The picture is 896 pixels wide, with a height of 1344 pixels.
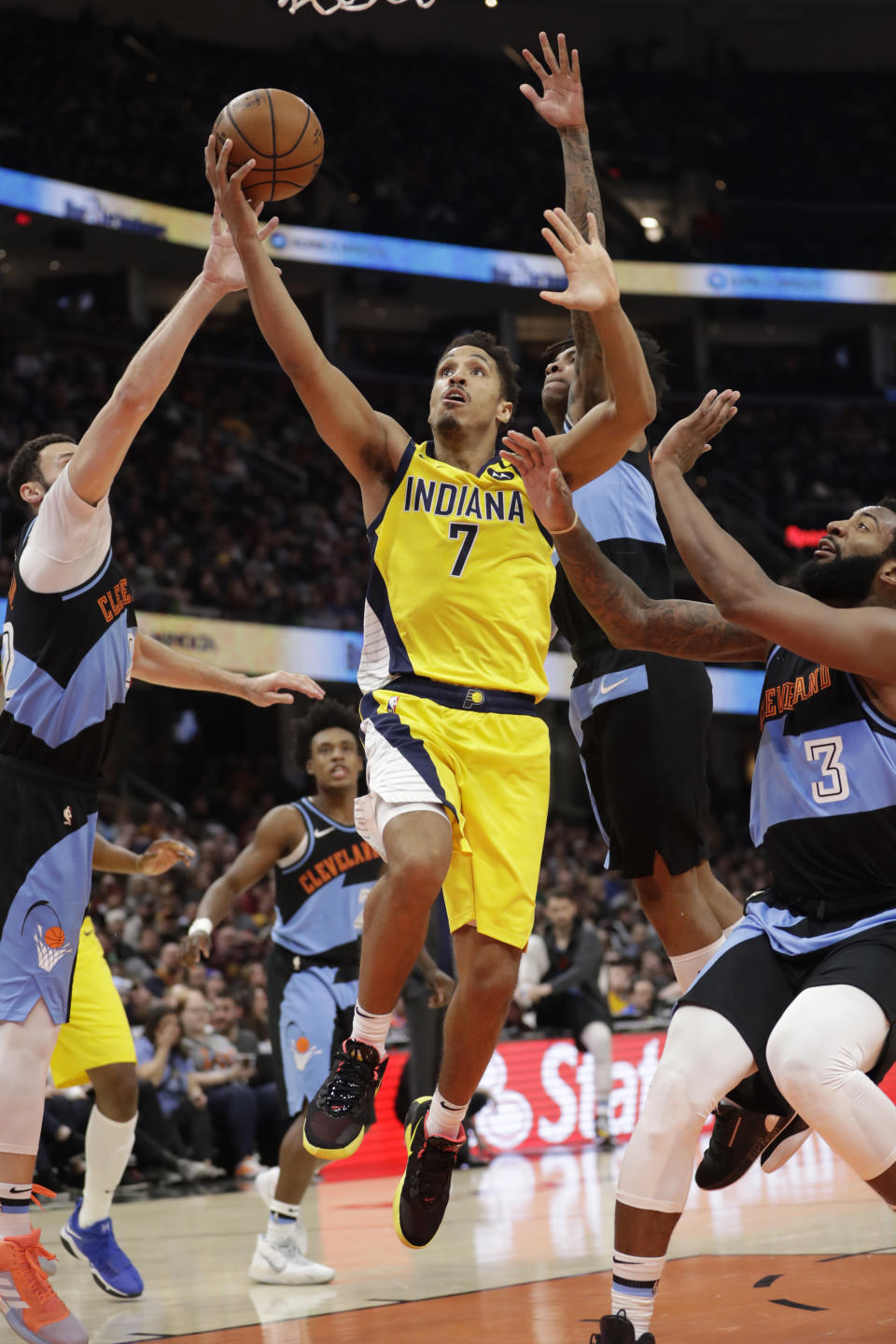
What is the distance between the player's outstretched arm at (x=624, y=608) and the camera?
4965mm

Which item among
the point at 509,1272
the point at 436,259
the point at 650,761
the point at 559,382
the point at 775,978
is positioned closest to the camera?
the point at 775,978

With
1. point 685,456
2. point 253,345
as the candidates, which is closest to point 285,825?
point 685,456

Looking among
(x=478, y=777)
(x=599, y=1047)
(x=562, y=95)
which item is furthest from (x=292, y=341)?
(x=599, y=1047)

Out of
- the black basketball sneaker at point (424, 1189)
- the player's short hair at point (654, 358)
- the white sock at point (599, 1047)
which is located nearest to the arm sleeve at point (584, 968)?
the white sock at point (599, 1047)

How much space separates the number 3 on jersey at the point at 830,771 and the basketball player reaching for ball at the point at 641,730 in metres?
1.13

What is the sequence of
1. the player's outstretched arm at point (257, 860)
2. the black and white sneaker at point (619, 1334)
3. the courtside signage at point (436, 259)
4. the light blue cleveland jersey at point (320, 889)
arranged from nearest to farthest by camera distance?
the black and white sneaker at point (619, 1334)
the player's outstretched arm at point (257, 860)
the light blue cleveland jersey at point (320, 889)
the courtside signage at point (436, 259)

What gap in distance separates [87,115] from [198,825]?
13.8m

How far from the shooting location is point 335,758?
8.21 metres

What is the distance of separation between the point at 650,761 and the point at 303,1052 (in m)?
2.83

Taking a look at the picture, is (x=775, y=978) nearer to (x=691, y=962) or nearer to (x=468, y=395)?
(x=691, y=962)

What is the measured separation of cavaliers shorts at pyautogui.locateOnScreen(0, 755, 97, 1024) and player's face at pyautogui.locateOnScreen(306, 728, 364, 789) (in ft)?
9.67

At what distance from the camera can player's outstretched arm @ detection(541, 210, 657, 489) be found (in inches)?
195

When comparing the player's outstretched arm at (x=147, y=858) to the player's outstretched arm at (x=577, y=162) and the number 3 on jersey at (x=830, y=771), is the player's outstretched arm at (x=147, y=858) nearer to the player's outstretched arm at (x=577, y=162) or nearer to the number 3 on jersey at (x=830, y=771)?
the player's outstretched arm at (x=577, y=162)

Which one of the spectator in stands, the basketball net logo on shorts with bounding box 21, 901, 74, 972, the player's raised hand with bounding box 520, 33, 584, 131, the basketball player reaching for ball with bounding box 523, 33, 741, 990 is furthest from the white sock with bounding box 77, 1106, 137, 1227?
the spectator in stands
